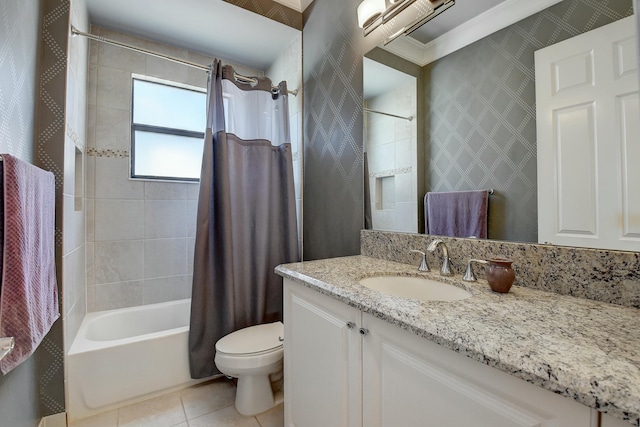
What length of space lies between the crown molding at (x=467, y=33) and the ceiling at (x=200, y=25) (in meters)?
1.18

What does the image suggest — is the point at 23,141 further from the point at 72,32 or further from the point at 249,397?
the point at 249,397

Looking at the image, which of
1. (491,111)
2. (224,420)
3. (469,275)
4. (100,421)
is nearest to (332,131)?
(491,111)

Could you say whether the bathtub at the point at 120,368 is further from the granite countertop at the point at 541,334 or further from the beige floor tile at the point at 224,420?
the granite countertop at the point at 541,334

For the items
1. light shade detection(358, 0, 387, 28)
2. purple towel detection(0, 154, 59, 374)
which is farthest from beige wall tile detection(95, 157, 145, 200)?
light shade detection(358, 0, 387, 28)

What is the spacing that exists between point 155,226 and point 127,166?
0.52m

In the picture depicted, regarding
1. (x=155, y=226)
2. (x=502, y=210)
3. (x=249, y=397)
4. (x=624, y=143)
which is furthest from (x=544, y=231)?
(x=155, y=226)

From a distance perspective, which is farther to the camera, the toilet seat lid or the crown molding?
the toilet seat lid

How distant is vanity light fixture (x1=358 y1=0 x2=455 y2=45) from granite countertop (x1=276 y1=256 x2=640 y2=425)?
1.21 metres

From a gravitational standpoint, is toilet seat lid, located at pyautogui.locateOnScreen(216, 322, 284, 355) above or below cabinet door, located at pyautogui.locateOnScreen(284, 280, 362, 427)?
below

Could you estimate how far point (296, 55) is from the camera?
231 cm

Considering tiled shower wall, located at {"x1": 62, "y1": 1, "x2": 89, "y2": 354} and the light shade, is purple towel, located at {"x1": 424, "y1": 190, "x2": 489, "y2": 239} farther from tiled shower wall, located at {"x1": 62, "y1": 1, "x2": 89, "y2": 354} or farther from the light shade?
tiled shower wall, located at {"x1": 62, "y1": 1, "x2": 89, "y2": 354}

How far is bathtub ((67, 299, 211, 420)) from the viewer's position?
5.04ft

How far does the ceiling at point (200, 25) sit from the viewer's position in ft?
6.35

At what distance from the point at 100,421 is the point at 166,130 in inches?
81.9
